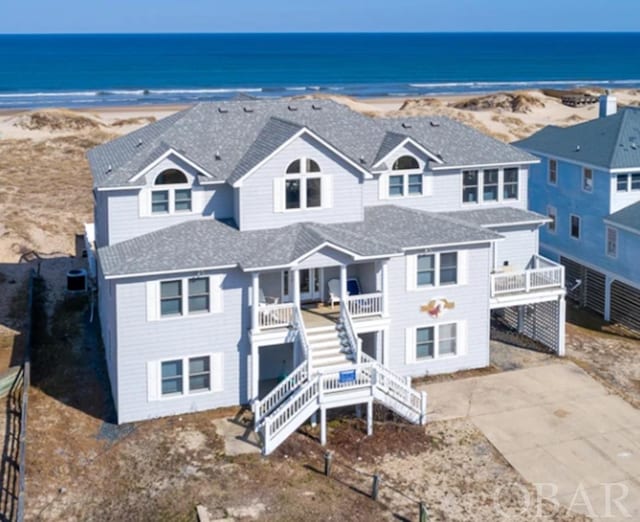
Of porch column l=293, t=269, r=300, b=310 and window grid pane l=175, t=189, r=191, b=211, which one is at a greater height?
window grid pane l=175, t=189, r=191, b=211

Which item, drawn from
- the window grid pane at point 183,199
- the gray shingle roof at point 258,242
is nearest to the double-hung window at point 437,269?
the gray shingle roof at point 258,242

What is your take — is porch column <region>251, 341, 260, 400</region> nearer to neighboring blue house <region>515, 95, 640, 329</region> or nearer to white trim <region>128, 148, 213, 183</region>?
white trim <region>128, 148, 213, 183</region>

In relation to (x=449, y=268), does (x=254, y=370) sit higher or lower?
lower

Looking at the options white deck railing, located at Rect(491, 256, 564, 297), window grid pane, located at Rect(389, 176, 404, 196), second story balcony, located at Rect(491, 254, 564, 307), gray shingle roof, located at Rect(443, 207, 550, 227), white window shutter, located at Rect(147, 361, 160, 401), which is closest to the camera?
white window shutter, located at Rect(147, 361, 160, 401)

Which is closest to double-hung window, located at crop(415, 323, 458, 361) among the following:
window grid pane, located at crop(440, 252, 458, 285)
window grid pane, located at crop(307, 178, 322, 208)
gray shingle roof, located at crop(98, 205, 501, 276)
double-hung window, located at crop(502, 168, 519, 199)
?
window grid pane, located at crop(440, 252, 458, 285)

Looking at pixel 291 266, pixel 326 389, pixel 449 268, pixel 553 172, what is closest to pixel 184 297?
pixel 291 266

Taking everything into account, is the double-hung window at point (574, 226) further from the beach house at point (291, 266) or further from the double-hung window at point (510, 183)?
the beach house at point (291, 266)

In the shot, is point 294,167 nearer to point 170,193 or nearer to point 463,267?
point 170,193
